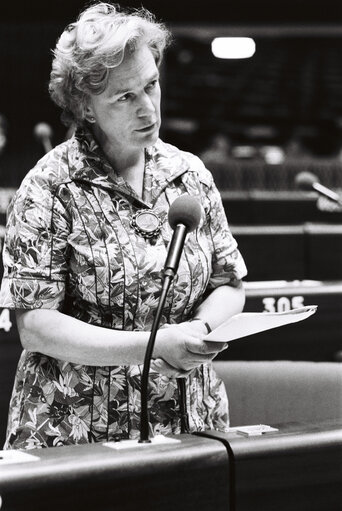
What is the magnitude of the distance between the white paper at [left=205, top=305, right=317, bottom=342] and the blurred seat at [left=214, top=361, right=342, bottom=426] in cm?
59

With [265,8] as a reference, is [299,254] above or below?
below

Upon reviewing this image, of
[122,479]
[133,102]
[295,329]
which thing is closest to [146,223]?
[133,102]

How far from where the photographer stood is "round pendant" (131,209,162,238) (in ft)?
5.47

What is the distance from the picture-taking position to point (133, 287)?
1.63m

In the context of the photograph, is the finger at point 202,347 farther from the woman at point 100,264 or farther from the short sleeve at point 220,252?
the short sleeve at point 220,252

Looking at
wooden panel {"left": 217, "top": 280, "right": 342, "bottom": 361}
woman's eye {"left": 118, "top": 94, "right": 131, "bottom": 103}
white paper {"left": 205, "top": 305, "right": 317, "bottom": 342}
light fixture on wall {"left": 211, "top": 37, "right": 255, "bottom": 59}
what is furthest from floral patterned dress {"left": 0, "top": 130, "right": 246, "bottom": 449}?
light fixture on wall {"left": 211, "top": 37, "right": 255, "bottom": 59}

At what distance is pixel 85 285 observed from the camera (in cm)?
162

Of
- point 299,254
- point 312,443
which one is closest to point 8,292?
point 312,443

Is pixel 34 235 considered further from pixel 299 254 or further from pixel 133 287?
pixel 299 254

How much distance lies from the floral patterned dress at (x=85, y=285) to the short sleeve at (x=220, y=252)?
7 cm

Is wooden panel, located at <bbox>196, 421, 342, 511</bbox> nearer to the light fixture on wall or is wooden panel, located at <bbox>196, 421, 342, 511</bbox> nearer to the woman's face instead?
the woman's face

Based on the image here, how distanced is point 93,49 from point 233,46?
883 centimetres

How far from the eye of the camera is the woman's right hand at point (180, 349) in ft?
4.88

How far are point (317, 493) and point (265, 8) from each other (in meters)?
7.96
